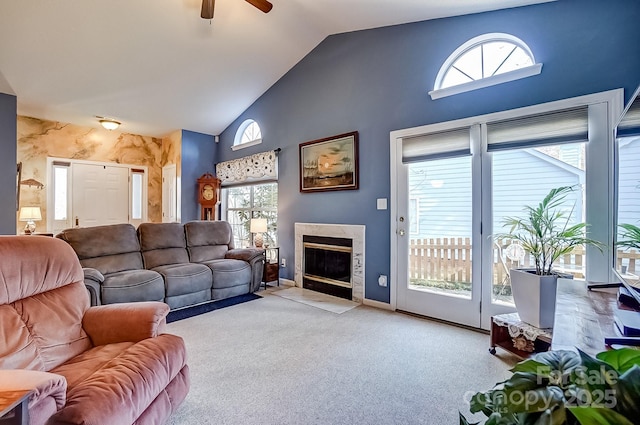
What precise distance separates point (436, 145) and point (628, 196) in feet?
6.11

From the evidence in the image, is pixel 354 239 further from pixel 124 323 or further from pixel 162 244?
pixel 124 323

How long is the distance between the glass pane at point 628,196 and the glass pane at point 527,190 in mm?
939

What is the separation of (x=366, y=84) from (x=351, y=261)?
2.24 meters

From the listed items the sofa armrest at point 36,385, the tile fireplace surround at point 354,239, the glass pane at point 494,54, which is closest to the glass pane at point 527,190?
the glass pane at point 494,54

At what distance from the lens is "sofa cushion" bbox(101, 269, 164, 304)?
9.92ft

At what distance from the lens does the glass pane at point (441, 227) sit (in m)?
3.02

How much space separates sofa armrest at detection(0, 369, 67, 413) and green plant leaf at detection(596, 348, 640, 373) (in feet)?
4.90

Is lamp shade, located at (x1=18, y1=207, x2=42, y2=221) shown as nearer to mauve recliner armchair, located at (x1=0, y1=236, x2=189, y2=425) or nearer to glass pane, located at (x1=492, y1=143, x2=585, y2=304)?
mauve recliner armchair, located at (x1=0, y1=236, x2=189, y2=425)

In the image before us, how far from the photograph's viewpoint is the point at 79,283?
1.92 meters

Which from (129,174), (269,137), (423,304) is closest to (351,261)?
(423,304)

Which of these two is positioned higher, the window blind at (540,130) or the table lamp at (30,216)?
the window blind at (540,130)

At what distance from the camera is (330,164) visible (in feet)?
13.7

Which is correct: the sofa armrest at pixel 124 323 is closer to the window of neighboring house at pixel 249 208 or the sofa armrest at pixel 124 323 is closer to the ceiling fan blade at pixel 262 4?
the ceiling fan blade at pixel 262 4

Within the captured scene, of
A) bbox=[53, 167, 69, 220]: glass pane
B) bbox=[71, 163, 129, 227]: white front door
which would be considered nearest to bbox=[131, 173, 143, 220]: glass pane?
A: bbox=[71, 163, 129, 227]: white front door
